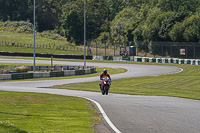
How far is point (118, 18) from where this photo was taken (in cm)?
11762

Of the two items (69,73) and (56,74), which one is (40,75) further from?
(69,73)

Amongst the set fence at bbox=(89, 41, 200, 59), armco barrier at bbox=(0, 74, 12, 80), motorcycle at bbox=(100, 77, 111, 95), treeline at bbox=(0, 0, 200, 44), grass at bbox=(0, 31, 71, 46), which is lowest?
armco barrier at bbox=(0, 74, 12, 80)

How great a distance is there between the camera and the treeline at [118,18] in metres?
86.2

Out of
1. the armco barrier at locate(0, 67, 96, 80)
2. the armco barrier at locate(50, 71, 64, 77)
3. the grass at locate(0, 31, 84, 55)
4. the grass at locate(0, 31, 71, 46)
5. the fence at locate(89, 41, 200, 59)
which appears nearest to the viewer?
the armco barrier at locate(0, 67, 96, 80)

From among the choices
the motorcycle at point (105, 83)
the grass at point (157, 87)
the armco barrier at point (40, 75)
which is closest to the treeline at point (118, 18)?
the armco barrier at point (40, 75)

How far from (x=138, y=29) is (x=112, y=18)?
35.5 m

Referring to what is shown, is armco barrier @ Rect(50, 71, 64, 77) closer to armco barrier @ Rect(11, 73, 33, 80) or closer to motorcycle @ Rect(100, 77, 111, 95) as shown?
armco barrier @ Rect(11, 73, 33, 80)

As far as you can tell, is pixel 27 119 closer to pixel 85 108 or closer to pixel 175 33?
pixel 85 108

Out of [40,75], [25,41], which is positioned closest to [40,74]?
[40,75]

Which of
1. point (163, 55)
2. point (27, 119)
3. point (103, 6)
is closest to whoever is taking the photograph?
point (27, 119)

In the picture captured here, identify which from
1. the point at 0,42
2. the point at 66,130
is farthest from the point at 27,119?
the point at 0,42

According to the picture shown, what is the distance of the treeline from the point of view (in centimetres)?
8619

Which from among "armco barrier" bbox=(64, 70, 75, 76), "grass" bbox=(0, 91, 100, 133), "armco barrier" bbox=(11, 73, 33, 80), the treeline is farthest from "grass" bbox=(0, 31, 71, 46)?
"grass" bbox=(0, 91, 100, 133)

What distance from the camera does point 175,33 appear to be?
3231 inches
